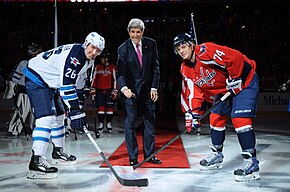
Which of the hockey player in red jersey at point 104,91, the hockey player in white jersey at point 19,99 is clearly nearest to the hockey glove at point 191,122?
the hockey player in white jersey at point 19,99

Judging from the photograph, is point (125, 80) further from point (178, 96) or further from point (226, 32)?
point (226, 32)

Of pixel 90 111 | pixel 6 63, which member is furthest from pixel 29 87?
pixel 6 63

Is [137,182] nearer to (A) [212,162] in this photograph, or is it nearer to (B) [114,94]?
(A) [212,162]

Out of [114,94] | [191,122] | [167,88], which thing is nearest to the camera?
[191,122]

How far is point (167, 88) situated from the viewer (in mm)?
10727

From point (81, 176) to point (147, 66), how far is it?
3.86 feet

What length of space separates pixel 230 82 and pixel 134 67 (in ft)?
3.35

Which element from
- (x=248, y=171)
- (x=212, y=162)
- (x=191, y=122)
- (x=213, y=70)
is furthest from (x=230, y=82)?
(x=212, y=162)

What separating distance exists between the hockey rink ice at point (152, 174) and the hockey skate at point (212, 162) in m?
0.07

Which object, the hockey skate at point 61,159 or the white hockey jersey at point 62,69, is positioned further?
the hockey skate at point 61,159

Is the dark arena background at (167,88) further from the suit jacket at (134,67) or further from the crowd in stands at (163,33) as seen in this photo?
the suit jacket at (134,67)

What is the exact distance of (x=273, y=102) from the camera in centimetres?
1027

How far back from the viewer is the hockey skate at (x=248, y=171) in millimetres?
3408

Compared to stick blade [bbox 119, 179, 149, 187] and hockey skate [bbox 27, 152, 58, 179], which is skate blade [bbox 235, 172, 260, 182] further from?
hockey skate [bbox 27, 152, 58, 179]
